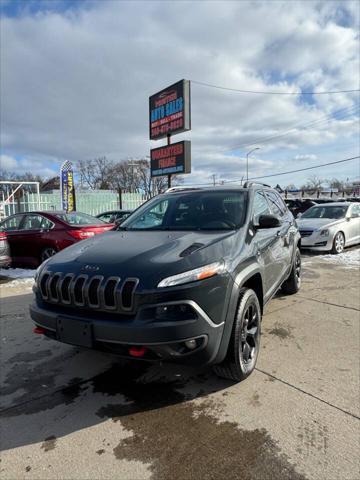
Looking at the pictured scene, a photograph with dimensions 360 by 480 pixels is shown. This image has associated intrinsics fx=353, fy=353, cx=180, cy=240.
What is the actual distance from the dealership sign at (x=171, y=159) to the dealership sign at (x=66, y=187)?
4345 mm

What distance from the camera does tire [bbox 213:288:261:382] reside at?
2803mm

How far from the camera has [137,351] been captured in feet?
8.04

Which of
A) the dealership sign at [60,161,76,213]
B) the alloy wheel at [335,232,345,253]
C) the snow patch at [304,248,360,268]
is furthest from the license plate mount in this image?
the dealership sign at [60,161,76,213]

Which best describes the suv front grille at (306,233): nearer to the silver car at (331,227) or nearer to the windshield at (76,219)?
the silver car at (331,227)

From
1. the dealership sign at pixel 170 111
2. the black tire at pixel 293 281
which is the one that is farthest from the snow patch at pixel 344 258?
the dealership sign at pixel 170 111

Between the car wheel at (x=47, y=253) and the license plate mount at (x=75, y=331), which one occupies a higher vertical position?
the license plate mount at (x=75, y=331)

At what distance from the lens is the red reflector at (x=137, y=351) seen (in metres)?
2.42

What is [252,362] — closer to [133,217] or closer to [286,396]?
[286,396]

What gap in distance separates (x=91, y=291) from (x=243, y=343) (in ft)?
4.44

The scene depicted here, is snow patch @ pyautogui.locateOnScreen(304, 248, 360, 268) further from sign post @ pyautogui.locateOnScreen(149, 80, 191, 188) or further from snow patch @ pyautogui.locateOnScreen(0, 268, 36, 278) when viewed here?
sign post @ pyautogui.locateOnScreen(149, 80, 191, 188)

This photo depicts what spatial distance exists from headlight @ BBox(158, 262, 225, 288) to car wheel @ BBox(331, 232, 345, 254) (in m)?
8.35

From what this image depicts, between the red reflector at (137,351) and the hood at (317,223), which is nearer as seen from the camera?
the red reflector at (137,351)

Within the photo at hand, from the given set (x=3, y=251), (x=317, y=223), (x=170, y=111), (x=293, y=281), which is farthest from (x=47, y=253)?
(x=170, y=111)

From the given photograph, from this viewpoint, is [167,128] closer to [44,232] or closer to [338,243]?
[338,243]
